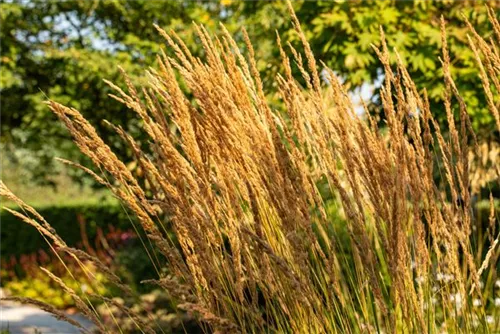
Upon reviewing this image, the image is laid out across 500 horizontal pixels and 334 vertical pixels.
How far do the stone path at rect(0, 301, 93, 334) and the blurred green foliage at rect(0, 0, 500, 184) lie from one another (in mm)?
2236

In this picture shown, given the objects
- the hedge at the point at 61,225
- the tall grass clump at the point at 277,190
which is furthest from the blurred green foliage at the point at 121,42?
the tall grass clump at the point at 277,190

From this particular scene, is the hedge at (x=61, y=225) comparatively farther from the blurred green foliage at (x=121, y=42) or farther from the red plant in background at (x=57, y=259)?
the blurred green foliage at (x=121, y=42)

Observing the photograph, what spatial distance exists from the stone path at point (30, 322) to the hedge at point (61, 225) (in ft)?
9.72

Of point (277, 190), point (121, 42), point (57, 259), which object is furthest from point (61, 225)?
point (277, 190)

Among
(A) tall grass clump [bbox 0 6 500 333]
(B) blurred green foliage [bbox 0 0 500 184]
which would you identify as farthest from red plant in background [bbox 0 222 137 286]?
(A) tall grass clump [bbox 0 6 500 333]

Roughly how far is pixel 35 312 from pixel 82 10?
3.79 m

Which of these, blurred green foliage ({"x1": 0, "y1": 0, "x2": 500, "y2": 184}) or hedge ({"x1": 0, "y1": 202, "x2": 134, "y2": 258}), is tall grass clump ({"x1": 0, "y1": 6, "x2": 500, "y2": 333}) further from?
hedge ({"x1": 0, "y1": 202, "x2": 134, "y2": 258})

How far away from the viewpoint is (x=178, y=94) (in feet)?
6.61

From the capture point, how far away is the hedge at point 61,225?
35.3 ft

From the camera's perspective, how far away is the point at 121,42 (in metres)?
8.67

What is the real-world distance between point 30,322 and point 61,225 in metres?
4.58

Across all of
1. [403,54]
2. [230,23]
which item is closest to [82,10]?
[230,23]

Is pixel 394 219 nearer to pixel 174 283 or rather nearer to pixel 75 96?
pixel 174 283

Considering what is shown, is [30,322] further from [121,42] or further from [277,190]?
[277,190]
